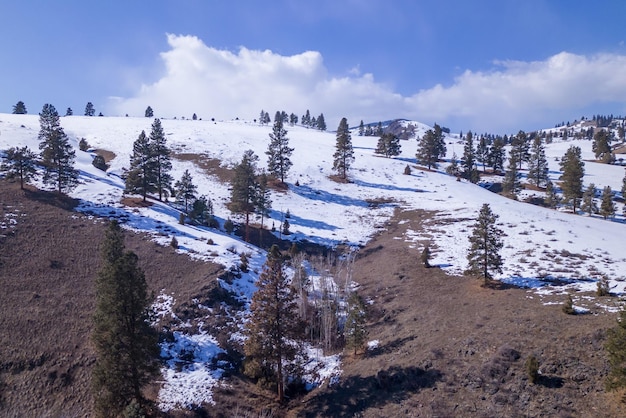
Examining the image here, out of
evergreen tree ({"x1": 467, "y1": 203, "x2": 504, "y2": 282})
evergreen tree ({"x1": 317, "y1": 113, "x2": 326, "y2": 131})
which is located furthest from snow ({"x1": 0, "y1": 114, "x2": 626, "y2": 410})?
evergreen tree ({"x1": 317, "y1": 113, "x2": 326, "y2": 131})

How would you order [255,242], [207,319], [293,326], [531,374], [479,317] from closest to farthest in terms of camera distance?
[531,374]
[293,326]
[479,317]
[207,319]
[255,242]

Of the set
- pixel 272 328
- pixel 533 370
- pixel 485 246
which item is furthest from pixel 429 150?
pixel 533 370

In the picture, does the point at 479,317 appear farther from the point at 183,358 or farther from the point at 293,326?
the point at 183,358

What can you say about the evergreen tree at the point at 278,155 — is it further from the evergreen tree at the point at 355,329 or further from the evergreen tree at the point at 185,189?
the evergreen tree at the point at 355,329

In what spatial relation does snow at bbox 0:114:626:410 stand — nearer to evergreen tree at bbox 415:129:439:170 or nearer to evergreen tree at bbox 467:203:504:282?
evergreen tree at bbox 467:203:504:282

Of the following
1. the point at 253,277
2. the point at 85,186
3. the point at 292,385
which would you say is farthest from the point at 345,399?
the point at 85,186

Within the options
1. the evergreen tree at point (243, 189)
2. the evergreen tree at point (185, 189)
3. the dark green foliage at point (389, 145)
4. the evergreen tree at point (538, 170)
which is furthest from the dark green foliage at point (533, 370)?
the dark green foliage at point (389, 145)
